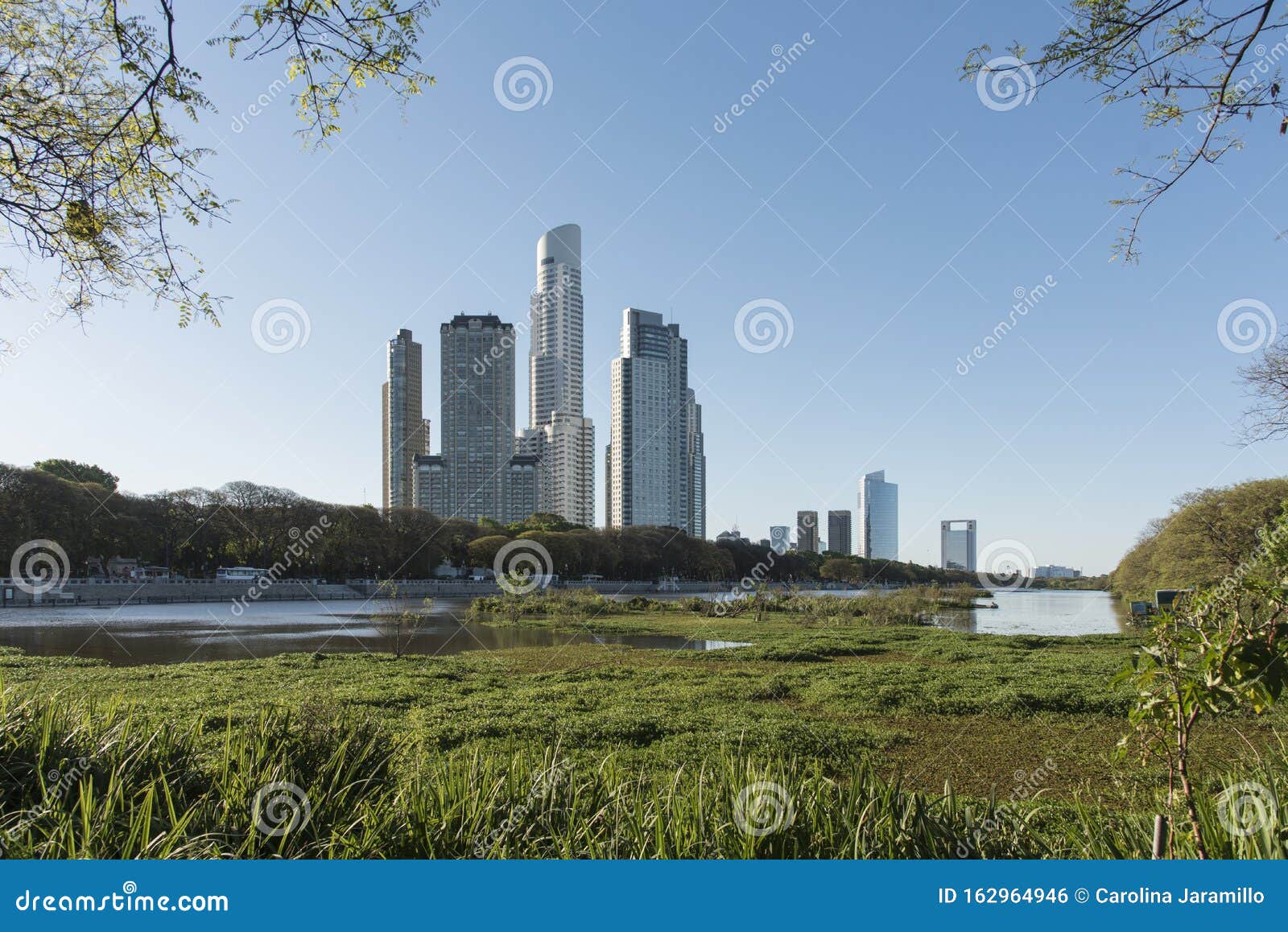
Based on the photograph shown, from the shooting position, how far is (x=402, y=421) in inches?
2724

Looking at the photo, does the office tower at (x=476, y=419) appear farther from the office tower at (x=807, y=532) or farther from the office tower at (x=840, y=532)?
the office tower at (x=840, y=532)

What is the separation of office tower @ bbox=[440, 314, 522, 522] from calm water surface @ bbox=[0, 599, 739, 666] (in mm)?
36442

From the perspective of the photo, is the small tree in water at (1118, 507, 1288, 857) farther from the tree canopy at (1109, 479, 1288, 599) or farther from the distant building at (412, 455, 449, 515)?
the distant building at (412, 455, 449, 515)

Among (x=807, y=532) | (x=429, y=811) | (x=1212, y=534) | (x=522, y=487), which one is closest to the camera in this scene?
(x=429, y=811)

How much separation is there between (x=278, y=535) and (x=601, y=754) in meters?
50.0

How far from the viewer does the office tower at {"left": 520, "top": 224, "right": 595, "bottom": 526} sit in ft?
188

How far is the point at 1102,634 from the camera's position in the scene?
22.1 metres

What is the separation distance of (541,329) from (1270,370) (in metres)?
54.6

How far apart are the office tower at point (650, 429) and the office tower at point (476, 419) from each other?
10425 mm

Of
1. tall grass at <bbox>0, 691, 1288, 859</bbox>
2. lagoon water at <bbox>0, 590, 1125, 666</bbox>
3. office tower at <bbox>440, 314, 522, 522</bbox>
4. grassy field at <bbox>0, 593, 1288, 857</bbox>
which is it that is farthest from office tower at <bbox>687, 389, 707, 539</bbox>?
tall grass at <bbox>0, 691, 1288, 859</bbox>

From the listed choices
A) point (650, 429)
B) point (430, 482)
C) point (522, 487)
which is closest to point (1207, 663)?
point (650, 429)

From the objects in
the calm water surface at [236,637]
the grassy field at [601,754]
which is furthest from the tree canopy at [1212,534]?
the calm water surface at [236,637]

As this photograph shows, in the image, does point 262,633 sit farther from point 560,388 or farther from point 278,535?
point 560,388

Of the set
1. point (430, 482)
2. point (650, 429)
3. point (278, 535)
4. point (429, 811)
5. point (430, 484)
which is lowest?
point (429, 811)
